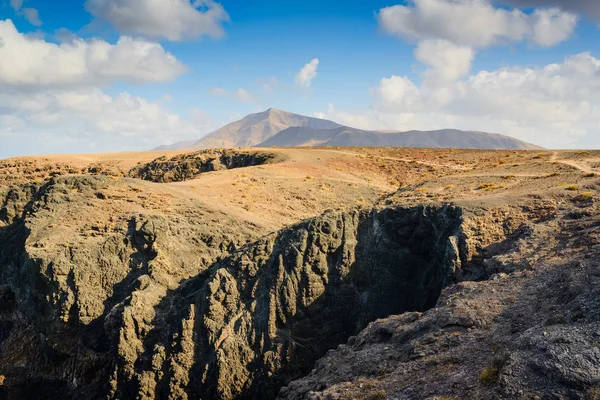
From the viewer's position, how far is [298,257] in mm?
25109

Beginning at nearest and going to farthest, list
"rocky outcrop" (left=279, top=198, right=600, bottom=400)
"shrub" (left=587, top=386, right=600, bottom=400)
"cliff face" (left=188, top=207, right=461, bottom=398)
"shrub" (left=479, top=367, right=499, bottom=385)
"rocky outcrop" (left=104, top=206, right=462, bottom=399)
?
1. "shrub" (left=587, top=386, right=600, bottom=400)
2. "rocky outcrop" (left=279, top=198, right=600, bottom=400)
3. "shrub" (left=479, top=367, right=499, bottom=385)
4. "rocky outcrop" (left=104, top=206, right=462, bottom=399)
5. "cliff face" (left=188, top=207, right=461, bottom=398)

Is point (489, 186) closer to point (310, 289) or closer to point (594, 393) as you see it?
point (310, 289)

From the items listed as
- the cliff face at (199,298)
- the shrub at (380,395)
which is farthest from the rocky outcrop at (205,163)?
the shrub at (380,395)

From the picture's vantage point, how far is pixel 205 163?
6269 cm

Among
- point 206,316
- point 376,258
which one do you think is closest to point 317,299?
point 376,258

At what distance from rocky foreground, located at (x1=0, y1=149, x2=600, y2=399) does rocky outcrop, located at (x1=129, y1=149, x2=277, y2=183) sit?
2851 cm

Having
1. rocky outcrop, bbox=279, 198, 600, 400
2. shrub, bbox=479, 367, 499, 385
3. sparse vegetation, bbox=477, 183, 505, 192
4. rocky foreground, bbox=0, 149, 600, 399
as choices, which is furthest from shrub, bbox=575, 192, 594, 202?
shrub, bbox=479, 367, 499, 385

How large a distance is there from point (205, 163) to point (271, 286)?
136 feet

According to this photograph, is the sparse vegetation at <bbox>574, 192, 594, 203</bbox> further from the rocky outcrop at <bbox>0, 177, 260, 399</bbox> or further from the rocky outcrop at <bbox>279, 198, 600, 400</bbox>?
the rocky outcrop at <bbox>0, 177, 260, 399</bbox>

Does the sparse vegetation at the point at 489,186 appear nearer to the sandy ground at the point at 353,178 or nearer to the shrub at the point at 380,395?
the sandy ground at the point at 353,178

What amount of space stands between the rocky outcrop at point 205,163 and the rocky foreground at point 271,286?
28507 millimetres

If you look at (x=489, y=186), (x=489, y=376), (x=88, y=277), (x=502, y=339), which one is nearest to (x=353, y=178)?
(x=489, y=186)

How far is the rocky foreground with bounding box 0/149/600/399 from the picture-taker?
16.6 metres

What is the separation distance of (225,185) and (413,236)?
2135 cm
